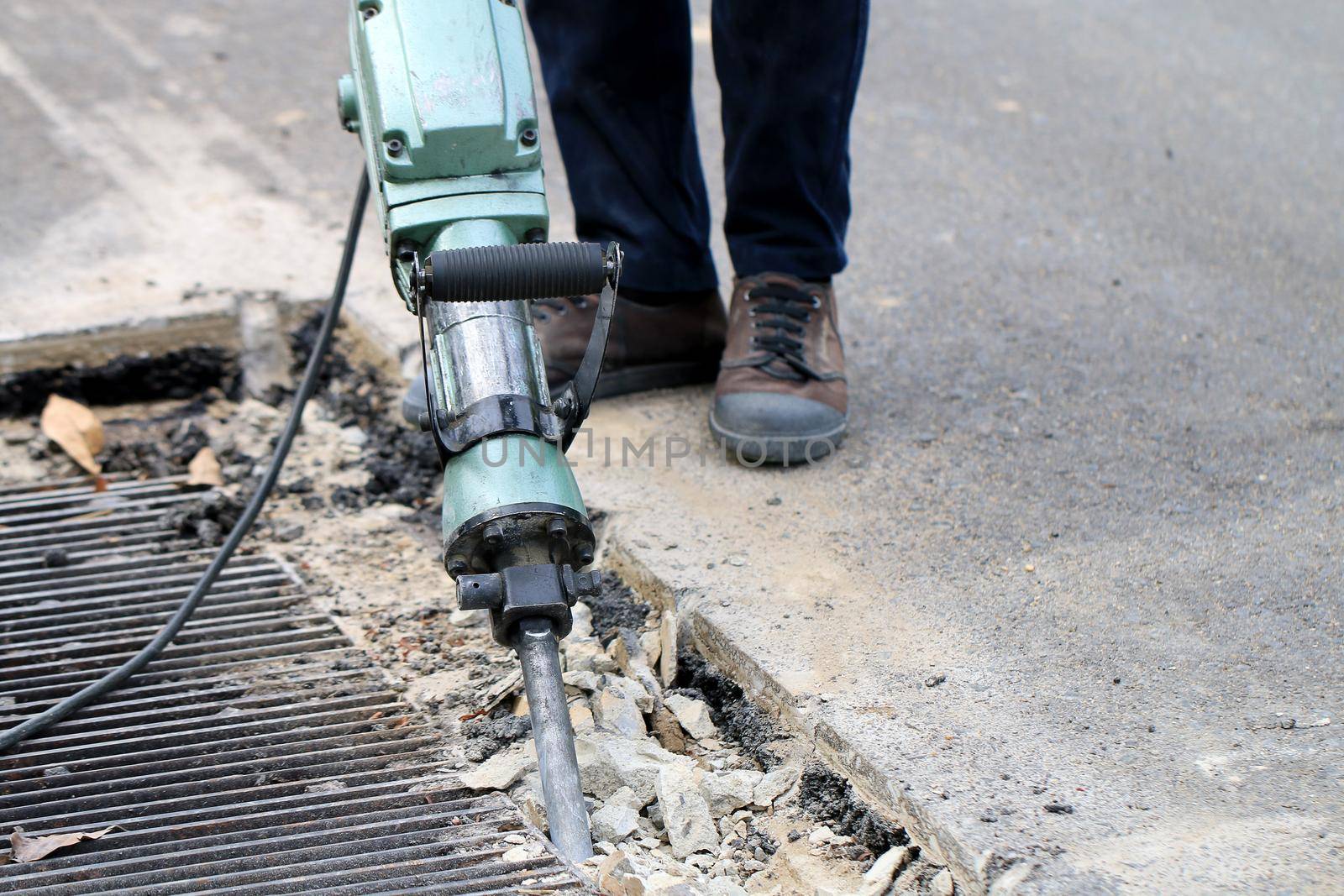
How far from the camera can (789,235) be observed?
2223 mm

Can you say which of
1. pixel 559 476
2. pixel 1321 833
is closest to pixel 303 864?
pixel 559 476

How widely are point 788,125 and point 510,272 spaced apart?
87 cm

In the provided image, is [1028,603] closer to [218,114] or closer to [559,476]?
[559,476]

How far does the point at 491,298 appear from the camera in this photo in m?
1.41

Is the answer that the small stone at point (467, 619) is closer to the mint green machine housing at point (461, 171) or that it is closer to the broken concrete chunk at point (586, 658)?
the broken concrete chunk at point (586, 658)

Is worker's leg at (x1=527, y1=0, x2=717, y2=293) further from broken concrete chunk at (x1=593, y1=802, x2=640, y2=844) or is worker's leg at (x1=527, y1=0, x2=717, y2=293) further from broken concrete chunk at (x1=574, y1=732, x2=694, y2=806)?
broken concrete chunk at (x1=593, y1=802, x2=640, y2=844)

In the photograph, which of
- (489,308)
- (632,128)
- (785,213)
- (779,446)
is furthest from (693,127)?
(489,308)

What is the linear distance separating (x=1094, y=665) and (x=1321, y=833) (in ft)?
1.15

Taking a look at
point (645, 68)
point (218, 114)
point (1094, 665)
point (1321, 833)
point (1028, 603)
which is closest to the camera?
point (1321, 833)

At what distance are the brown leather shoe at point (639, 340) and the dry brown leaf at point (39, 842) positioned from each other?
1.12m

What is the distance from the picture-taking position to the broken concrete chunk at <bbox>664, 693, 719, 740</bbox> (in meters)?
1.67

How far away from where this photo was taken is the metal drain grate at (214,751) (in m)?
1.41

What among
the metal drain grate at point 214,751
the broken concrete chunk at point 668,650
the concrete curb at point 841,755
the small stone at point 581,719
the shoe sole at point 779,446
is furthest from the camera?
the shoe sole at point 779,446

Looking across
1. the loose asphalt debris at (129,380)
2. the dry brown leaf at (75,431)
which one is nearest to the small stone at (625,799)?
the dry brown leaf at (75,431)
